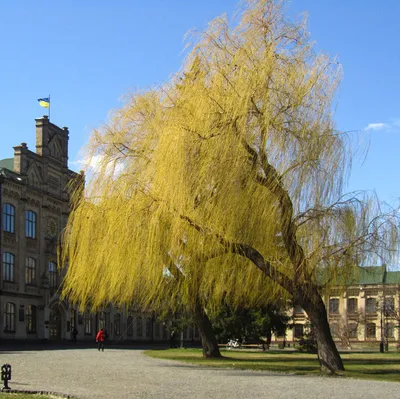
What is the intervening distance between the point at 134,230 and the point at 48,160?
128 ft

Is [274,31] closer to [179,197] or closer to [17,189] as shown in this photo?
[179,197]

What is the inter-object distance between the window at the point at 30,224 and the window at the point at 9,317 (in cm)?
635

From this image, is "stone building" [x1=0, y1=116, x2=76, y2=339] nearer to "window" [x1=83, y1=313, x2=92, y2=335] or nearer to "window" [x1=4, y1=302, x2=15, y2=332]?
"window" [x1=4, y1=302, x2=15, y2=332]

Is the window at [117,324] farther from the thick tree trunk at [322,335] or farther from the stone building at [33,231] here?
the thick tree trunk at [322,335]

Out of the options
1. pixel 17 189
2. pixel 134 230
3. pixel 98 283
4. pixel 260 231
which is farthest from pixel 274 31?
pixel 17 189

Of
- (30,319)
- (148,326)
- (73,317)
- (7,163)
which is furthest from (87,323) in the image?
(7,163)

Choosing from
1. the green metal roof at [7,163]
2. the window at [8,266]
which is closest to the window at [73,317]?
the window at [8,266]

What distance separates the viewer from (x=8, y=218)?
181 feet

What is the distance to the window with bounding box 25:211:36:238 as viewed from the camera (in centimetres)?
5800

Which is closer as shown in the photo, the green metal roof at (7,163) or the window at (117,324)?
the green metal roof at (7,163)

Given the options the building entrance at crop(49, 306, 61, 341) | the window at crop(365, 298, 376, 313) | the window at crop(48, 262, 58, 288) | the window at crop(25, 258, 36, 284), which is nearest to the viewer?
the window at crop(25, 258, 36, 284)

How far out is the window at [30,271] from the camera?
5754cm

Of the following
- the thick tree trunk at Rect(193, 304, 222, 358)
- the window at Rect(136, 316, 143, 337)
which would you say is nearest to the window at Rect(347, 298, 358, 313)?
the window at Rect(136, 316, 143, 337)

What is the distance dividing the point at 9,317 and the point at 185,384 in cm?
3834
